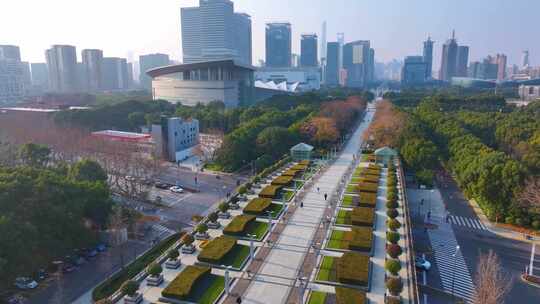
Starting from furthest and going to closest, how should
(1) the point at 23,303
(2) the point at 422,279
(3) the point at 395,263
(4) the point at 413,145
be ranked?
(4) the point at 413,145, (2) the point at 422,279, (1) the point at 23,303, (3) the point at 395,263

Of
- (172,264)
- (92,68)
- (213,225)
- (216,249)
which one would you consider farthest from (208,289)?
(92,68)

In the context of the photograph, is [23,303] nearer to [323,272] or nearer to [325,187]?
[323,272]

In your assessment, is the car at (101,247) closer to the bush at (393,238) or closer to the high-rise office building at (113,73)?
the bush at (393,238)

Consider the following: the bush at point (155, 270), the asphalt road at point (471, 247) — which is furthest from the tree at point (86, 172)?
the asphalt road at point (471, 247)

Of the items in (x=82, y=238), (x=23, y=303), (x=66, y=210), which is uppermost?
(x=66, y=210)

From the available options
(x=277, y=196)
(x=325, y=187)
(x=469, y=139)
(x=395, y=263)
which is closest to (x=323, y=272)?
(x=395, y=263)

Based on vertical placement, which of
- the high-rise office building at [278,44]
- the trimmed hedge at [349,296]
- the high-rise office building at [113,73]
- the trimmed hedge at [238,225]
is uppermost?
the high-rise office building at [278,44]
